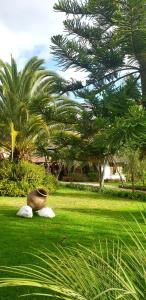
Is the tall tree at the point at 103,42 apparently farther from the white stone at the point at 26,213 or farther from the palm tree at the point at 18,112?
the palm tree at the point at 18,112

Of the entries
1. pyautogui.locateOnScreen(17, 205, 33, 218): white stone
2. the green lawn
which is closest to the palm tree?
the green lawn

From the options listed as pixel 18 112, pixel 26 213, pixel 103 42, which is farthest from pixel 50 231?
pixel 18 112

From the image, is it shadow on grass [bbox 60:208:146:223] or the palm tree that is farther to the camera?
the palm tree

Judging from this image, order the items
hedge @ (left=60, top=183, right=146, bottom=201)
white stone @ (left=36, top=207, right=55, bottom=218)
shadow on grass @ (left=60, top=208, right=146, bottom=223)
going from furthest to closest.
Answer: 1. hedge @ (left=60, top=183, right=146, bottom=201)
2. shadow on grass @ (left=60, top=208, right=146, bottom=223)
3. white stone @ (left=36, top=207, right=55, bottom=218)

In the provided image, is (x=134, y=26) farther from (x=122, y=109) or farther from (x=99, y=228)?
(x=99, y=228)

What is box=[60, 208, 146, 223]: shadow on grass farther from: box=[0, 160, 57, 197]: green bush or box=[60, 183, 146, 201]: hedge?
box=[60, 183, 146, 201]: hedge

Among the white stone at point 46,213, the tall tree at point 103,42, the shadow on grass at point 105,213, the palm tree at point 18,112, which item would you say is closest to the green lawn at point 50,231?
the shadow on grass at point 105,213

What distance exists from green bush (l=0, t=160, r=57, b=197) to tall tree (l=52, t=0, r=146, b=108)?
49.5 feet

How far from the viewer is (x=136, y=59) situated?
111 inches

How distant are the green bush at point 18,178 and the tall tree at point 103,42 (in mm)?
15098

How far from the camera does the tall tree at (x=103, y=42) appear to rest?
2.62 metres

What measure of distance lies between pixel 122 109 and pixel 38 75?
18302 mm

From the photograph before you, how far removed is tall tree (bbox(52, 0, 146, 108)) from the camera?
2623 millimetres

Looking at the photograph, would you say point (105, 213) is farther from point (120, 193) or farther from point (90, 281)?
point (90, 281)
